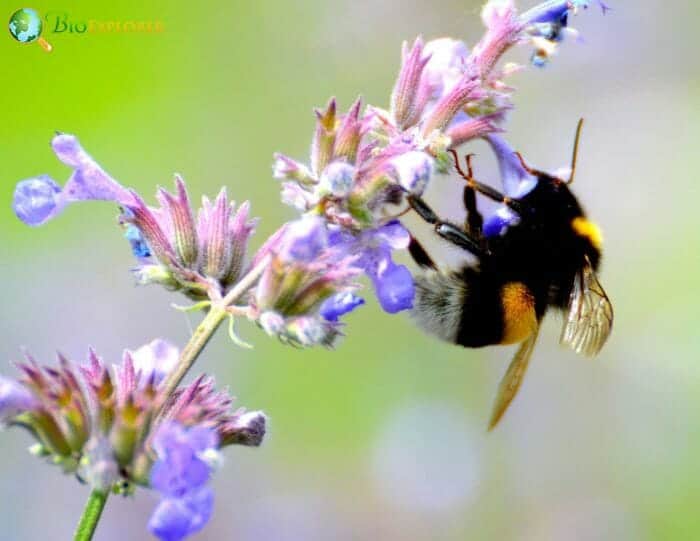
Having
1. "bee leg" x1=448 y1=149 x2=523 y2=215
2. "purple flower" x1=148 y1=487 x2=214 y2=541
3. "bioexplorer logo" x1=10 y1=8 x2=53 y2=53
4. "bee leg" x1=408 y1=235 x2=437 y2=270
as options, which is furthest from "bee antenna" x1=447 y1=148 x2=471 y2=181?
"bioexplorer logo" x1=10 y1=8 x2=53 y2=53

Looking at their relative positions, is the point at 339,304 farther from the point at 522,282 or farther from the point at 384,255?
the point at 522,282

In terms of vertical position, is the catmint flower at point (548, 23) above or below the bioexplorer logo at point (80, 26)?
above

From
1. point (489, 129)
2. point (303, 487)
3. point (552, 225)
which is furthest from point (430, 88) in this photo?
point (303, 487)

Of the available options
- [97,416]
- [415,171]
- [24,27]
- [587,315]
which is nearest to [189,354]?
[97,416]

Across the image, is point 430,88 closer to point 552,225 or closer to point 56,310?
point 552,225

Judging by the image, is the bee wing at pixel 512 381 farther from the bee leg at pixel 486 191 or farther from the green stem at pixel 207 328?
the green stem at pixel 207 328

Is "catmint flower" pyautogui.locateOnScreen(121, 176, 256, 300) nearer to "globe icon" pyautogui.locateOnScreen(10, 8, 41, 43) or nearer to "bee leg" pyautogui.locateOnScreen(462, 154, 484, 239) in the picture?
"bee leg" pyautogui.locateOnScreen(462, 154, 484, 239)

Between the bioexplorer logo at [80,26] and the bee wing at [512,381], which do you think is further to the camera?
the bioexplorer logo at [80,26]

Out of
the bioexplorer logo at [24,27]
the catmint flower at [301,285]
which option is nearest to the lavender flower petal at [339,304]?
the catmint flower at [301,285]
